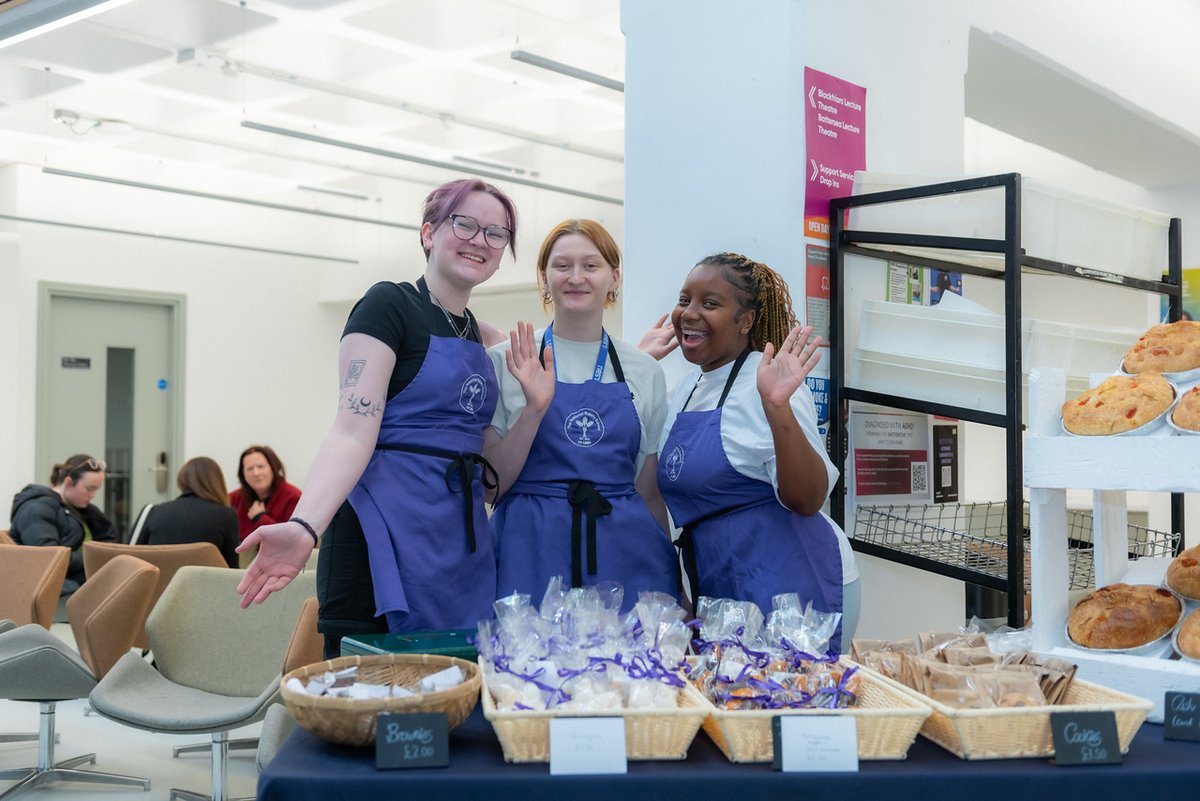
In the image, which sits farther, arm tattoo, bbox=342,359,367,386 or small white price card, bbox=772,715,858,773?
arm tattoo, bbox=342,359,367,386

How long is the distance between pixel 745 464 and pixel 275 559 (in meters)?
0.89

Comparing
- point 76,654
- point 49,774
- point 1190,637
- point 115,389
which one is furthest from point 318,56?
point 1190,637

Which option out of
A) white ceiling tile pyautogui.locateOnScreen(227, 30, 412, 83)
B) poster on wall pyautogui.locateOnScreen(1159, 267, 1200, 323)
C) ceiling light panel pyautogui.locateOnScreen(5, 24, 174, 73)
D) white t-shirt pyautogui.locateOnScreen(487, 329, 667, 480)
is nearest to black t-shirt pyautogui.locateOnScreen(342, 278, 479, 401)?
white t-shirt pyautogui.locateOnScreen(487, 329, 667, 480)

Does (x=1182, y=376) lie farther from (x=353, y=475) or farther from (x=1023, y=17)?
(x=1023, y=17)

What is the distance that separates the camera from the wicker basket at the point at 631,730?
1.35 meters

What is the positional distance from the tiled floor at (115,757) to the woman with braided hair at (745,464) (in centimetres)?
247

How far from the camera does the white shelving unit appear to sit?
162 centimetres

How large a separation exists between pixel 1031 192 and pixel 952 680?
1.53 m

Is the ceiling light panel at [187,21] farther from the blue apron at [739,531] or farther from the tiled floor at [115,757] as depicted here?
the blue apron at [739,531]

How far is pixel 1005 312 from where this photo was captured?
99.9 inches

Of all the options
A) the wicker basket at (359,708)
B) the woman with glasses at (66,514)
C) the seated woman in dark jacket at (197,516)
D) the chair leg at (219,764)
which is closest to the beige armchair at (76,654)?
the chair leg at (219,764)

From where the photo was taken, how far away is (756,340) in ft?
7.72

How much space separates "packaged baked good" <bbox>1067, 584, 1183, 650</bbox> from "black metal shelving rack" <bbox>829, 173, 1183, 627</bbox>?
691 mm

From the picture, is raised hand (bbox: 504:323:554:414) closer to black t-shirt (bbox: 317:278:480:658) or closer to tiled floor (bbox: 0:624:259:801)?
black t-shirt (bbox: 317:278:480:658)
